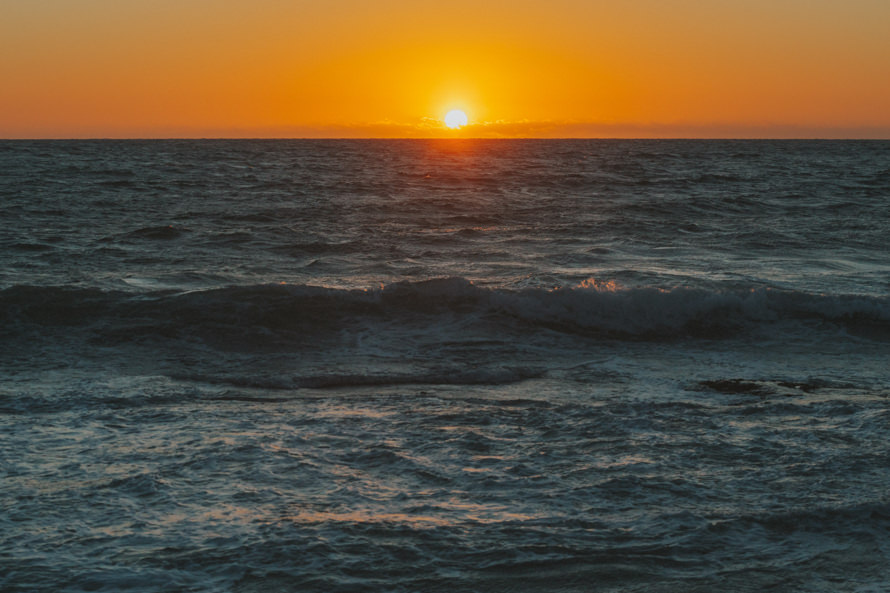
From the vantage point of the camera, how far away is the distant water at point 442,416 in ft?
12.1

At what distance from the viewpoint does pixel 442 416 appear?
5898 mm

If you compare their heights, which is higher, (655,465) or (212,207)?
(212,207)

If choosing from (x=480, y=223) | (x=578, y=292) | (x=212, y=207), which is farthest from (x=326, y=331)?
(x=212, y=207)

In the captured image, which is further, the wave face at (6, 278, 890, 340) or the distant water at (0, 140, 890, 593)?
the wave face at (6, 278, 890, 340)

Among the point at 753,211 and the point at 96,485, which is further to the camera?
the point at 753,211

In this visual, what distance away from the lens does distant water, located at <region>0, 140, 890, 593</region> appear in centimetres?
370

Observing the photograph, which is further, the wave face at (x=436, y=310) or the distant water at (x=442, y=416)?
the wave face at (x=436, y=310)

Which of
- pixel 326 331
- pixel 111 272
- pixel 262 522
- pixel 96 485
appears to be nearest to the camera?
pixel 262 522

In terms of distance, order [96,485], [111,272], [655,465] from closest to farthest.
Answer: [96,485], [655,465], [111,272]

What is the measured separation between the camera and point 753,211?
22.3 meters

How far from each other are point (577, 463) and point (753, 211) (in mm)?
19327

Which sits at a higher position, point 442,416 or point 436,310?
point 436,310

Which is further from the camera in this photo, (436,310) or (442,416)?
(436,310)

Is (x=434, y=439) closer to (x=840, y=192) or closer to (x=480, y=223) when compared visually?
(x=480, y=223)
